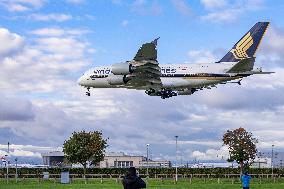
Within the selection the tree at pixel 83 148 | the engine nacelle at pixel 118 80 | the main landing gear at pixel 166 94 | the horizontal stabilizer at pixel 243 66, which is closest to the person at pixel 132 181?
the horizontal stabilizer at pixel 243 66

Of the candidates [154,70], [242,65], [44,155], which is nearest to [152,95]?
[154,70]

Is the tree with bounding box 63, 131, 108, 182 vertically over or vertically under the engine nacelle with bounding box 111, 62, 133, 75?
under

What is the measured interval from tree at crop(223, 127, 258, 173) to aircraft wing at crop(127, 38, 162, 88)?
49.9 metres

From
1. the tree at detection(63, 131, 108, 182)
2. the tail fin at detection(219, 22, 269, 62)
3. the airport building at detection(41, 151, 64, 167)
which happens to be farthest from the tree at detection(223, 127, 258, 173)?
the airport building at detection(41, 151, 64, 167)

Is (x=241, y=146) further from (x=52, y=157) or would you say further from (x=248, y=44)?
(x=52, y=157)

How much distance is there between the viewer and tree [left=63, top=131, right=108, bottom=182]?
113625 millimetres

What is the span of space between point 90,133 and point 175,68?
5551 centimetres

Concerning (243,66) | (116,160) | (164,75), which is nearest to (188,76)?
(164,75)

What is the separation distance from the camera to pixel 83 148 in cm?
11419

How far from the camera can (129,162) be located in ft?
603

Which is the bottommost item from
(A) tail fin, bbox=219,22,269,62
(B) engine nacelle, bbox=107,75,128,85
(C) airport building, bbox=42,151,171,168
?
(C) airport building, bbox=42,151,171,168

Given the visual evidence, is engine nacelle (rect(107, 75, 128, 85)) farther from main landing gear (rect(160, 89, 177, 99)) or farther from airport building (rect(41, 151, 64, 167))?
airport building (rect(41, 151, 64, 167))

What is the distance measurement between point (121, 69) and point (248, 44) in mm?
19928

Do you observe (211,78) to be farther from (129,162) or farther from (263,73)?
(129,162)
